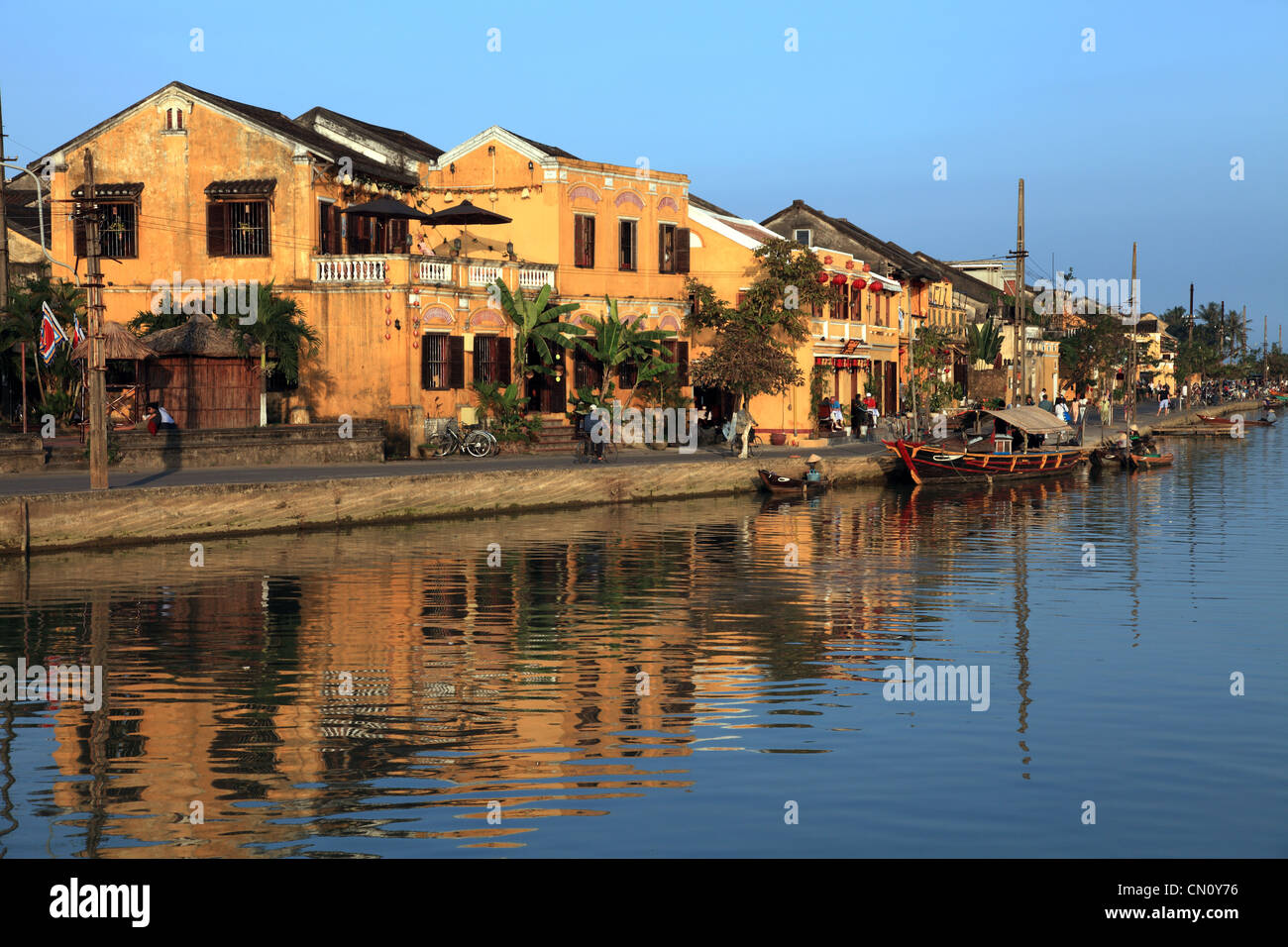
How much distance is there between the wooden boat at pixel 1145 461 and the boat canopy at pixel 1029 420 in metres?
5.23

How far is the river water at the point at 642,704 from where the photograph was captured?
10242mm

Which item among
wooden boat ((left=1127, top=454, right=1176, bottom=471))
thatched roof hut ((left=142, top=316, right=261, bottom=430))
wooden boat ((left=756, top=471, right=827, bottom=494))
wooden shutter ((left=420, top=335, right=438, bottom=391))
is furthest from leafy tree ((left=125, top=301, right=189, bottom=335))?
wooden boat ((left=1127, top=454, right=1176, bottom=471))

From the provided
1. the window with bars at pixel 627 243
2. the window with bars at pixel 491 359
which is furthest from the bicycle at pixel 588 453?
the window with bars at pixel 627 243

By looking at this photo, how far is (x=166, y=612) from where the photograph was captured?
20281mm

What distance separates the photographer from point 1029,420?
49.2 metres

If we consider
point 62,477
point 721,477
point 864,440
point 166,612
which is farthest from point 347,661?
point 864,440

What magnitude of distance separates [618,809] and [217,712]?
17.0 ft

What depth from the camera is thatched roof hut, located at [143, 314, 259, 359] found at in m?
37.3

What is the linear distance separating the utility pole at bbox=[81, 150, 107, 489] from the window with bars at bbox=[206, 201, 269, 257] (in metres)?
14.1

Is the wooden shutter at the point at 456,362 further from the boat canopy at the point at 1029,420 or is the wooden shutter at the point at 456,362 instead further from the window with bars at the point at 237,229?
the boat canopy at the point at 1029,420

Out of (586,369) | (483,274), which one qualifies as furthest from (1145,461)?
(483,274)

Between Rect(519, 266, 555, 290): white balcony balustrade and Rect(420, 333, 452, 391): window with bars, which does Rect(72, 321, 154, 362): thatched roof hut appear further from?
Rect(519, 266, 555, 290): white balcony balustrade

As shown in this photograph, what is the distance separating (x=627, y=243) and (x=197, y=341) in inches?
642

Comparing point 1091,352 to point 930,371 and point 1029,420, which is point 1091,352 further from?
point 1029,420
